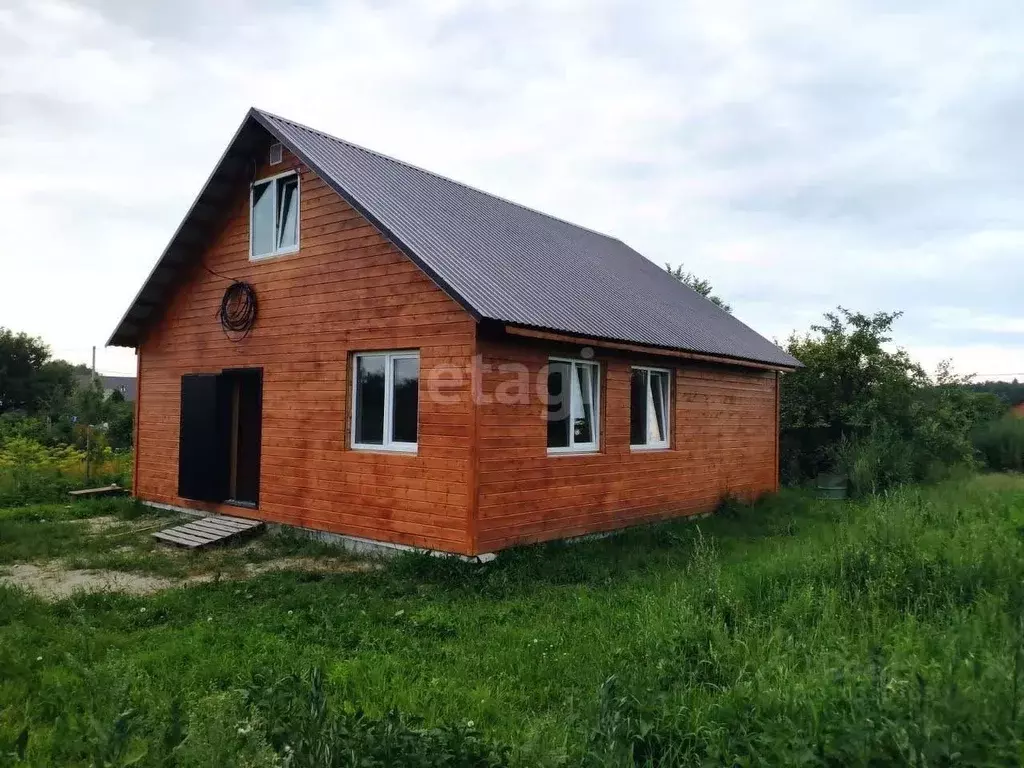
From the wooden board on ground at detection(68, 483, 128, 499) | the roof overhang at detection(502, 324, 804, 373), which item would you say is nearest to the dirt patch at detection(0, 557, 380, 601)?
the roof overhang at detection(502, 324, 804, 373)

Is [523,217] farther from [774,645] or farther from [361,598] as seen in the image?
[774,645]

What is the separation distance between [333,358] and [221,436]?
3.10 m

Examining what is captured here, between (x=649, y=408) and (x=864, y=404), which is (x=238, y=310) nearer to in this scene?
(x=649, y=408)

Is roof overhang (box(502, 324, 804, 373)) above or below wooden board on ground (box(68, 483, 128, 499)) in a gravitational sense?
above

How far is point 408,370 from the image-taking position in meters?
9.06

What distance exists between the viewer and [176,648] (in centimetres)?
532

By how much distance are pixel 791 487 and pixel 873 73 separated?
9.71 meters

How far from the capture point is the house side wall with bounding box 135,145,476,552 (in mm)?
8422

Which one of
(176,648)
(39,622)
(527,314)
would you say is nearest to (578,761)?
(176,648)

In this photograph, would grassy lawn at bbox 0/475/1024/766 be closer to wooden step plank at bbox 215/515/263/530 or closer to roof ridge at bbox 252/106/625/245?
wooden step plank at bbox 215/515/263/530

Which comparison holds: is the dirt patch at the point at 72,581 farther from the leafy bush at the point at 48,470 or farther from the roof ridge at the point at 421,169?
the roof ridge at the point at 421,169

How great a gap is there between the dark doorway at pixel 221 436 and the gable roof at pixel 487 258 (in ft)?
8.14

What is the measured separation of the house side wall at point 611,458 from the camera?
8.41 m

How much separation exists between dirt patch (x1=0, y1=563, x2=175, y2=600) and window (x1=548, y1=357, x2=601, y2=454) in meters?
4.98
